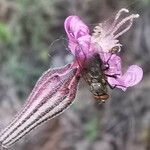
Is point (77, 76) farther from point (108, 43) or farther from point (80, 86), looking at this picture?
point (80, 86)

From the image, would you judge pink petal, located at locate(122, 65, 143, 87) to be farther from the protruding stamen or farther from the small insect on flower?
the protruding stamen

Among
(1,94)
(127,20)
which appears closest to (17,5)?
(1,94)

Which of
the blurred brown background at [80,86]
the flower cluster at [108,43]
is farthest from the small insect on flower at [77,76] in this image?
the blurred brown background at [80,86]

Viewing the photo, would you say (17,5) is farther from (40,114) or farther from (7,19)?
(40,114)

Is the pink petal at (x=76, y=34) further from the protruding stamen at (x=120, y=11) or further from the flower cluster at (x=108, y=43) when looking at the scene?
the protruding stamen at (x=120, y=11)

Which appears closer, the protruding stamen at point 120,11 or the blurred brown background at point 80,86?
the protruding stamen at point 120,11

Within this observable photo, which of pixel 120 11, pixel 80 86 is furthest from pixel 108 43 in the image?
pixel 80 86

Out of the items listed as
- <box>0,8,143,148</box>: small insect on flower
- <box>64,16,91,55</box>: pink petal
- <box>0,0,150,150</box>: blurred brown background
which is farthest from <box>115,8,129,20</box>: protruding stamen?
<box>0,0,150,150</box>: blurred brown background
